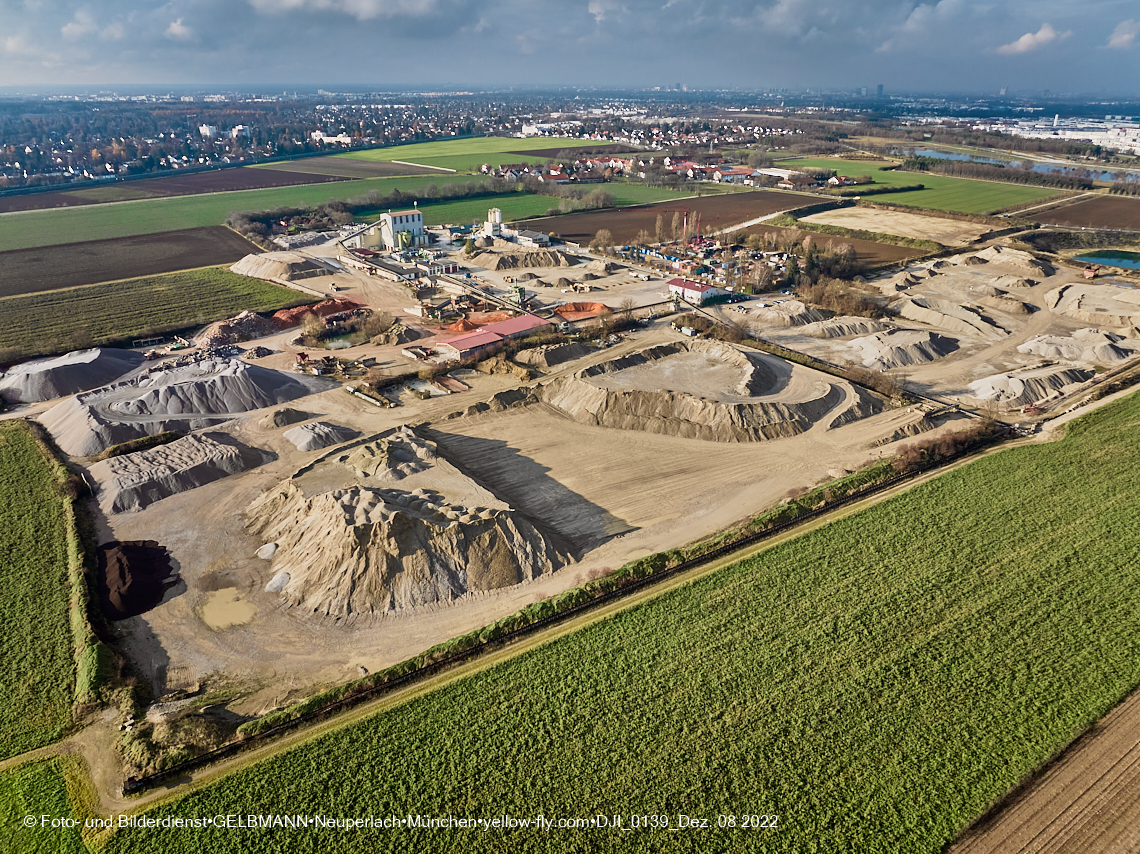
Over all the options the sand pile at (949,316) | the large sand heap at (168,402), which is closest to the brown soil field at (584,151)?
the sand pile at (949,316)

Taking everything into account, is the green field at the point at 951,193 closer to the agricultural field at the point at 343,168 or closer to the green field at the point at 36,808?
the agricultural field at the point at 343,168

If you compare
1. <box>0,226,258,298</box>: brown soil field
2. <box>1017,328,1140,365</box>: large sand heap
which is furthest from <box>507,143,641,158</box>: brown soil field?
<box>1017,328,1140,365</box>: large sand heap

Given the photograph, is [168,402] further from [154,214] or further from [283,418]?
[154,214]

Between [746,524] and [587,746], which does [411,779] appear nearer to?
[587,746]

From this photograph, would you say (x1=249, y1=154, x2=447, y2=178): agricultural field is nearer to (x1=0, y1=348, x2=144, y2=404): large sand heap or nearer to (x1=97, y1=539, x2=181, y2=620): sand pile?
(x1=0, y1=348, x2=144, y2=404): large sand heap

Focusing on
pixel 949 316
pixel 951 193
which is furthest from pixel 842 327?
pixel 951 193
